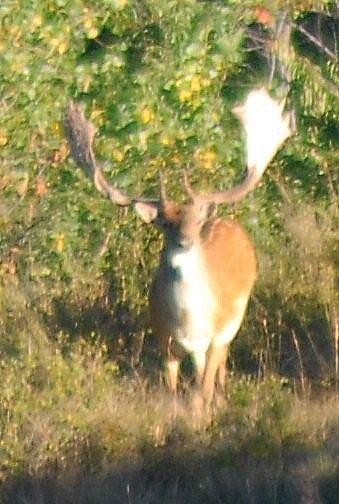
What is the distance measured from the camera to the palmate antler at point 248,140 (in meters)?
9.24

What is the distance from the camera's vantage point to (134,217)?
35.1 feet

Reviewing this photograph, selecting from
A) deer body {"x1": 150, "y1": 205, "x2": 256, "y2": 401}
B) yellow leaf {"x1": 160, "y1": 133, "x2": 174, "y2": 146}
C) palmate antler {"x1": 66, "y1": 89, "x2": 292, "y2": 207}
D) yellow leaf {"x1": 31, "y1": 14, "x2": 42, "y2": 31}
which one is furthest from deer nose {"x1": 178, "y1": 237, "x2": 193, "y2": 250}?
yellow leaf {"x1": 31, "y1": 14, "x2": 42, "y2": 31}

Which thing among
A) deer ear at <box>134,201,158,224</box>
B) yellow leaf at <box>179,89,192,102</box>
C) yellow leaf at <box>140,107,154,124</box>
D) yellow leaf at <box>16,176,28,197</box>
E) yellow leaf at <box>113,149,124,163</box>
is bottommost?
deer ear at <box>134,201,158,224</box>

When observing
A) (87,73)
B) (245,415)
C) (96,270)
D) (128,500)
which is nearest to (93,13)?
(87,73)

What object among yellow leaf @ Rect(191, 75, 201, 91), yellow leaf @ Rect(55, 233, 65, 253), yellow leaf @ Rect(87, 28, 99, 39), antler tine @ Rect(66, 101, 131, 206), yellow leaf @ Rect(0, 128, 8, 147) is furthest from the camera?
yellow leaf @ Rect(55, 233, 65, 253)

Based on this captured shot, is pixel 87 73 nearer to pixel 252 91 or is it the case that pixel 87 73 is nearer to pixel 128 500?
pixel 252 91

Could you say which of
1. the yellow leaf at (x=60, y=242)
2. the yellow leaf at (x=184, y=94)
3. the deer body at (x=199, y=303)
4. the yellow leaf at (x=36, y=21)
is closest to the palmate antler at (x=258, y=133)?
the deer body at (x=199, y=303)

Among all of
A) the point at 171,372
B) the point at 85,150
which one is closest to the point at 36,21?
the point at 85,150

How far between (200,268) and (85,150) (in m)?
0.99

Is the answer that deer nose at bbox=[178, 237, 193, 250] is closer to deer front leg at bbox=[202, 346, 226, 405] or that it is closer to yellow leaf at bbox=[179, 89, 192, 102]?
deer front leg at bbox=[202, 346, 226, 405]

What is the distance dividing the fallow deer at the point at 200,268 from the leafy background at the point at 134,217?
0.75ft

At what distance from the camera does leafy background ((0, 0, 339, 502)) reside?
8.40 m

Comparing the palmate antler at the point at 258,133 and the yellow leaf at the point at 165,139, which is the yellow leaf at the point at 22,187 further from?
the palmate antler at the point at 258,133

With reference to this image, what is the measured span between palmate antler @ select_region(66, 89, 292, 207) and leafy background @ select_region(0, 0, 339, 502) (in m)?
0.31
